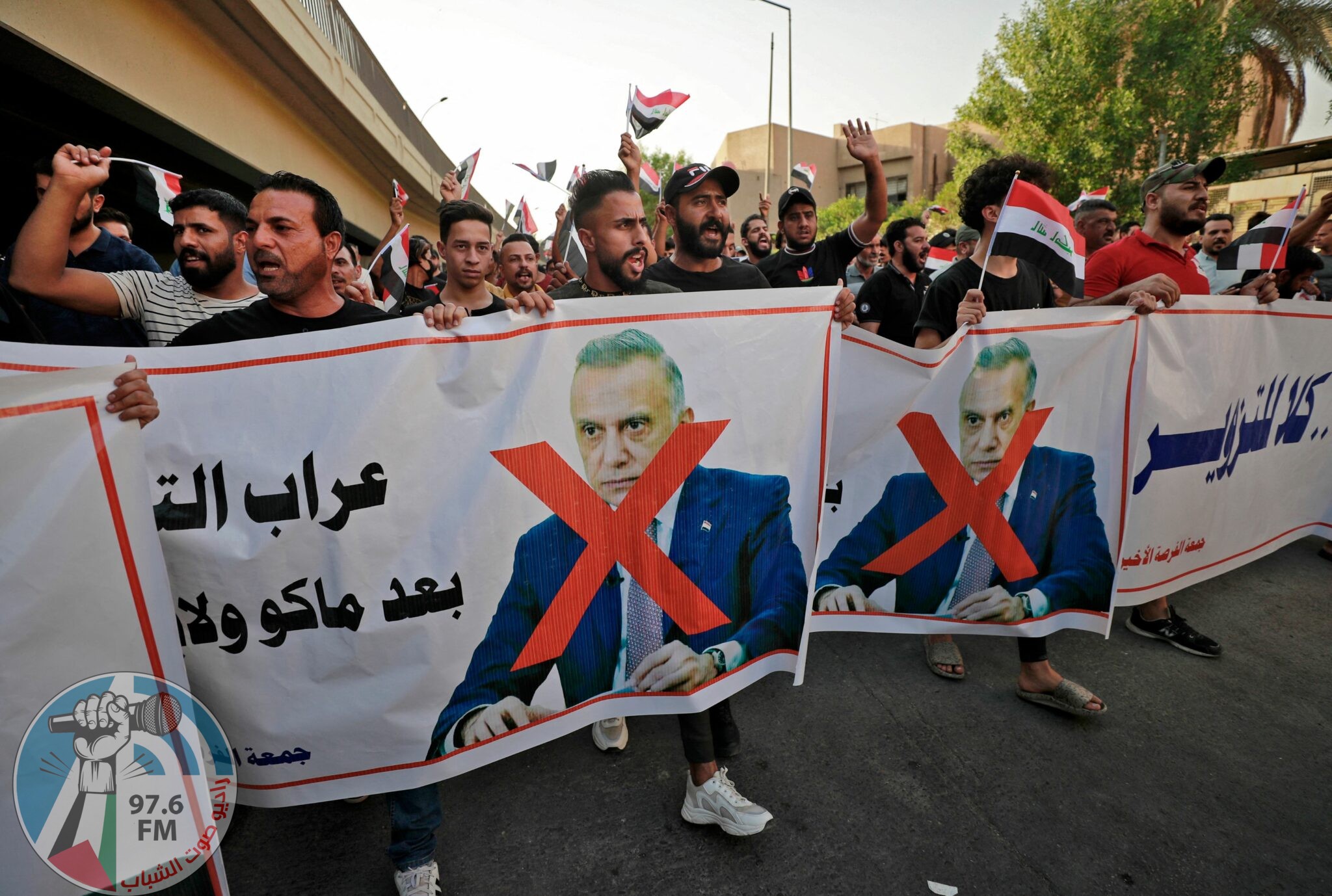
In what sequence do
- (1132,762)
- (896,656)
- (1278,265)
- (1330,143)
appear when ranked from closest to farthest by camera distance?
(1132,762)
(896,656)
(1278,265)
(1330,143)

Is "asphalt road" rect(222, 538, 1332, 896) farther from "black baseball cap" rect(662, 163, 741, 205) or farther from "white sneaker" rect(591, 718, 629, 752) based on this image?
"black baseball cap" rect(662, 163, 741, 205)

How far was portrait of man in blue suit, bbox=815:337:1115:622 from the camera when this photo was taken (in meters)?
2.71

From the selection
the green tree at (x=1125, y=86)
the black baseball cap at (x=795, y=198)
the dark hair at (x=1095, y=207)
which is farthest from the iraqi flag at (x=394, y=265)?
the green tree at (x=1125, y=86)

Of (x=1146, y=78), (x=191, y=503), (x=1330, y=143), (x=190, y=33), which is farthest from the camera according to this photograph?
(x=1330, y=143)

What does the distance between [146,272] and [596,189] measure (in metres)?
1.59

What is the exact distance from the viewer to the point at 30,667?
1.48 m

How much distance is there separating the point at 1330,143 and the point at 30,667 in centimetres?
2775

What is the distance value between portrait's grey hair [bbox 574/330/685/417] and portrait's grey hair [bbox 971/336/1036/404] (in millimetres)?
1289

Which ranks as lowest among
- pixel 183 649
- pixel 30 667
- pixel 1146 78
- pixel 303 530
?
pixel 183 649

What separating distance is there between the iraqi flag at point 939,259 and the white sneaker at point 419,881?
6150 millimetres

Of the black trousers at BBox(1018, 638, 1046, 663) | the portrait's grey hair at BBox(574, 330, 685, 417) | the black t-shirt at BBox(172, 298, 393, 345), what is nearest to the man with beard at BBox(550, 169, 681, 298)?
the portrait's grey hair at BBox(574, 330, 685, 417)

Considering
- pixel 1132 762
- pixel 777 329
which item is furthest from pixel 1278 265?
pixel 777 329

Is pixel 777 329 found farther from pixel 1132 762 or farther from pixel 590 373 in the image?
pixel 1132 762

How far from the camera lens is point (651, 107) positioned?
18.3 feet
